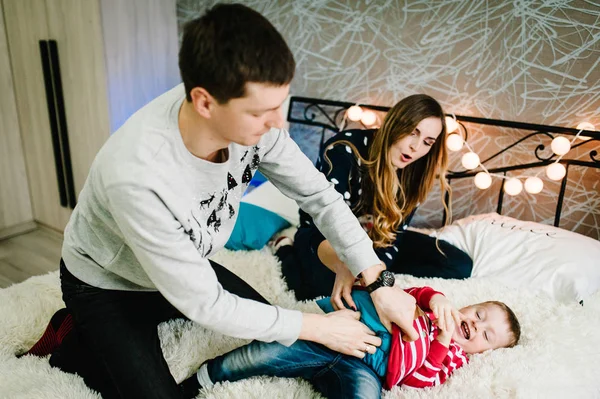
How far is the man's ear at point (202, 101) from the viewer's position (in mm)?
859

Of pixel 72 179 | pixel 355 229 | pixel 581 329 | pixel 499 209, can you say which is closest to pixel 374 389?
pixel 355 229

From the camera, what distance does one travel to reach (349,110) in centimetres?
239

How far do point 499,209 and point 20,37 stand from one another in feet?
8.89

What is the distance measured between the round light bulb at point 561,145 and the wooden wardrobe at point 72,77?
2106 millimetres

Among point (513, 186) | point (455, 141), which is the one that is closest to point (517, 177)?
point (513, 186)

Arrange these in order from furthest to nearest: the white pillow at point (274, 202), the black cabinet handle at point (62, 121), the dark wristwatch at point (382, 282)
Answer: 1. the black cabinet handle at point (62, 121)
2. the white pillow at point (274, 202)
3. the dark wristwatch at point (382, 282)

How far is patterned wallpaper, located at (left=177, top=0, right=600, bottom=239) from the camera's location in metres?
1.96

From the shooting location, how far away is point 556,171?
1943mm

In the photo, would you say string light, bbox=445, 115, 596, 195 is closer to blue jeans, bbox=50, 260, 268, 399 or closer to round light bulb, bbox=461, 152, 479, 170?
round light bulb, bbox=461, 152, 479, 170

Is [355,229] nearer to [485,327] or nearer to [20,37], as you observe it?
[485,327]

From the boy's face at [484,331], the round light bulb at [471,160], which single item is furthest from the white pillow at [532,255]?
the boy's face at [484,331]

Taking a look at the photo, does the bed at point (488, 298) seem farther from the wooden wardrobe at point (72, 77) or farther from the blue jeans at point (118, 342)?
the wooden wardrobe at point (72, 77)

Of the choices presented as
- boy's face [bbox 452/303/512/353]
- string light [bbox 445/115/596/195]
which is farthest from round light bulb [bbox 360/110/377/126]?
boy's face [bbox 452/303/512/353]

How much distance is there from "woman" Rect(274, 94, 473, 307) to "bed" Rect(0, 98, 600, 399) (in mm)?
90
